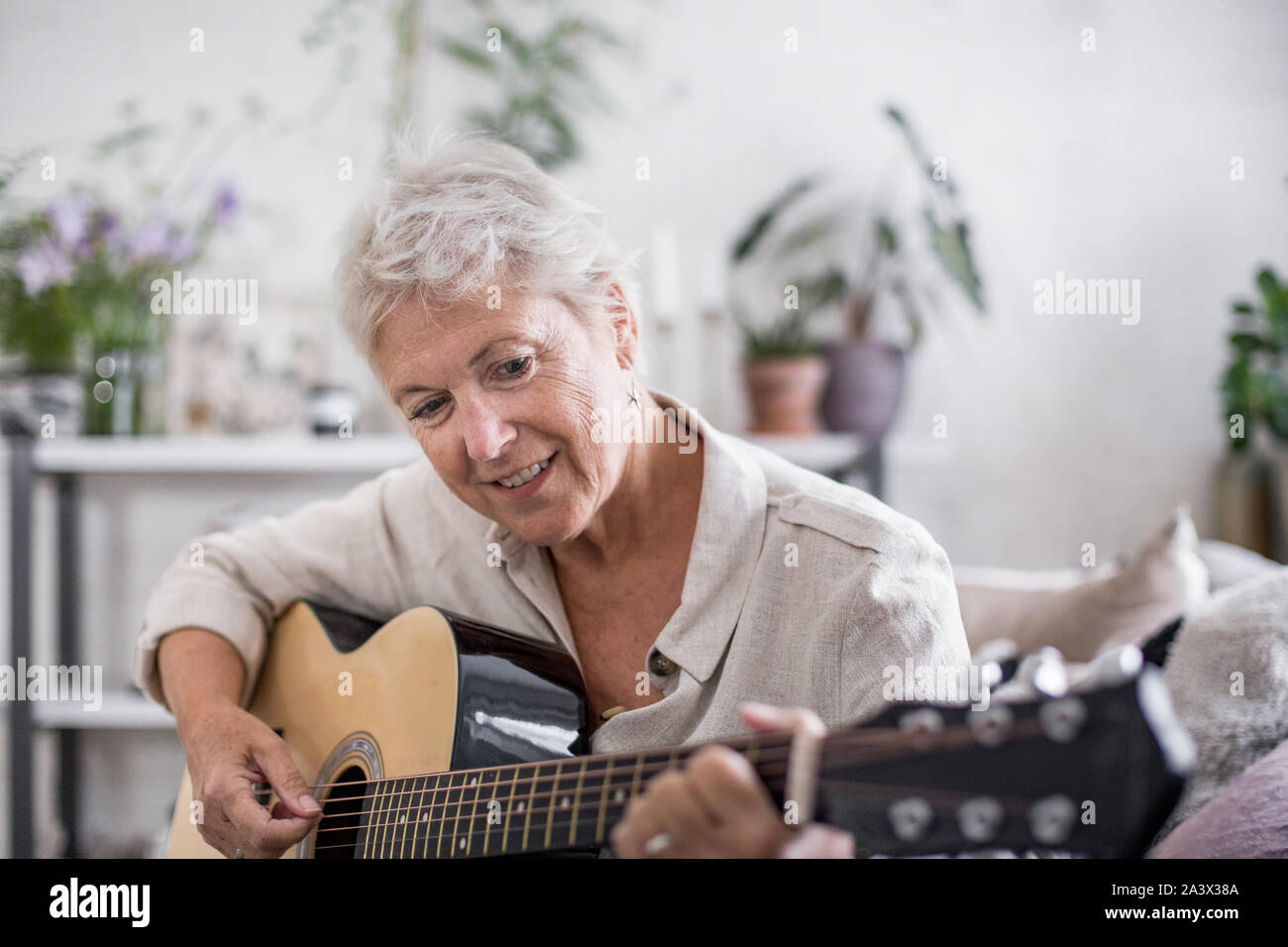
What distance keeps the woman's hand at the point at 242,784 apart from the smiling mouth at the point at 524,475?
394 mm

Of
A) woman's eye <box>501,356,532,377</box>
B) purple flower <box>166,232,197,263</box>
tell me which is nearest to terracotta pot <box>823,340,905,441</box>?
woman's eye <box>501,356,532,377</box>

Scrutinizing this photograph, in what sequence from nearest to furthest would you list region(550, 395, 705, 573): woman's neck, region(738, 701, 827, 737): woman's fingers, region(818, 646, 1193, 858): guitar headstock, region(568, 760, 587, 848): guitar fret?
region(818, 646, 1193, 858): guitar headstock
region(738, 701, 827, 737): woman's fingers
region(568, 760, 587, 848): guitar fret
region(550, 395, 705, 573): woman's neck

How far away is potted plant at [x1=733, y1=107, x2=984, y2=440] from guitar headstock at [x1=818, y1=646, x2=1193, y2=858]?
59.2 inches

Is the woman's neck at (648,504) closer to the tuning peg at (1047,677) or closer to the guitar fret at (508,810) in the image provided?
the guitar fret at (508,810)

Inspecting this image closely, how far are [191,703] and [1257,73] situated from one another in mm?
2537

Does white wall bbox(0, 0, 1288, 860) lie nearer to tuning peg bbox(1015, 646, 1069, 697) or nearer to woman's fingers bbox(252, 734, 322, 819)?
woman's fingers bbox(252, 734, 322, 819)

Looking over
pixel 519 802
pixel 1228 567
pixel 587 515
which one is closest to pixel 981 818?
pixel 519 802

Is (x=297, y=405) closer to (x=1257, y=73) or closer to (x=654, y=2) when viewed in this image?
(x=654, y=2)

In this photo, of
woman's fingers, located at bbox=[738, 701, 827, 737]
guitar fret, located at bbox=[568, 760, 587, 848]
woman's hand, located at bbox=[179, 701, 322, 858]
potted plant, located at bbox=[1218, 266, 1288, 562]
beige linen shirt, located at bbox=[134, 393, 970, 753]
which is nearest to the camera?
woman's fingers, located at bbox=[738, 701, 827, 737]

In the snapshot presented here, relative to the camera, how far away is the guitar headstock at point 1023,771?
500 millimetres

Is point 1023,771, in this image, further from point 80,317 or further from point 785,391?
point 80,317

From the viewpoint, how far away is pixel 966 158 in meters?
2.22

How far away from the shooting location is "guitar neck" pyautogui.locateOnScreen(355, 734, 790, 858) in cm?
66
